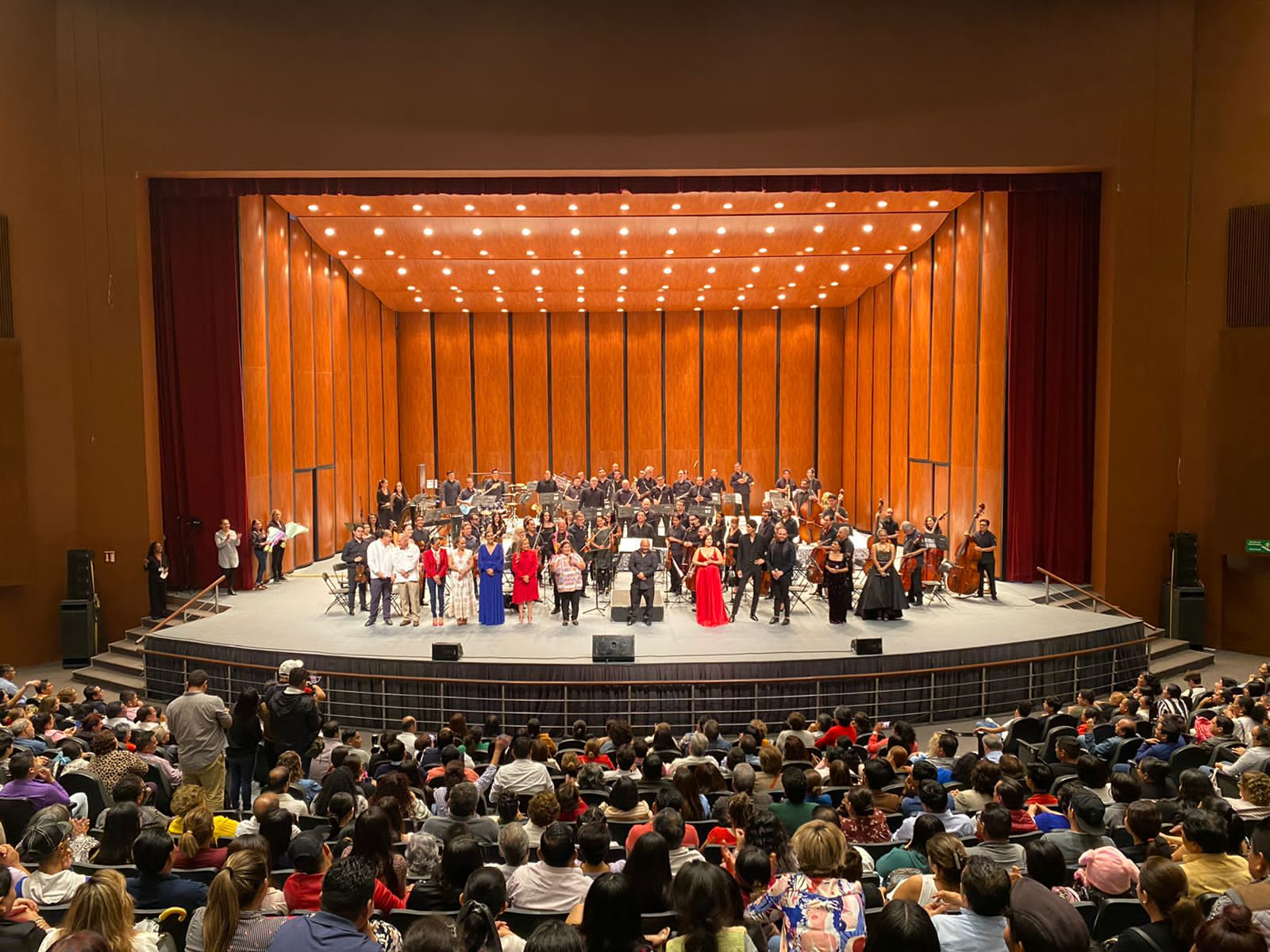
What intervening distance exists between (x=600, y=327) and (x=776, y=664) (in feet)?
57.6

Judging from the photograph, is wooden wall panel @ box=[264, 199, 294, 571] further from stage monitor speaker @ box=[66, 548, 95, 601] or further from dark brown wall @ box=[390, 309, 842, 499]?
dark brown wall @ box=[390, 309, 842, 499]

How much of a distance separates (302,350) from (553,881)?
53.4ft

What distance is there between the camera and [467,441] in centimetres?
2695

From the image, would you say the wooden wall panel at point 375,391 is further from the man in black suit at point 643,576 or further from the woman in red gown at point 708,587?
the woman in red gown at point 708,587

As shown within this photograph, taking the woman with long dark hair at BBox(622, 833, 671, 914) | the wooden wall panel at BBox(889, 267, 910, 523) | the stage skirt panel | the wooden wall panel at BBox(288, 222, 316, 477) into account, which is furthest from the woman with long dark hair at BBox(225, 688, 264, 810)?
the wooden wall panel at BBox(889, 267, 910, 523)

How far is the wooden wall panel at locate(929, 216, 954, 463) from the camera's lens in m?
18.4

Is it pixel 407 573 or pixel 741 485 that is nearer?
pixel 407 573

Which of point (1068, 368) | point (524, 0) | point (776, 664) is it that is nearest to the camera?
point (776, 664)

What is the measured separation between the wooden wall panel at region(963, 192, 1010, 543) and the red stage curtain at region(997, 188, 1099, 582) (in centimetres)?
35

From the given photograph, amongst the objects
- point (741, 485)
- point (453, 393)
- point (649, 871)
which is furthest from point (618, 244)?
point (649, 871)

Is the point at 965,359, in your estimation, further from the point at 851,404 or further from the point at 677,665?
the point at 677,665

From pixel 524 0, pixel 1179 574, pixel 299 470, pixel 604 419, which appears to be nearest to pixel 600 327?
pixel 604 419

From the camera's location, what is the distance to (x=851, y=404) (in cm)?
2600

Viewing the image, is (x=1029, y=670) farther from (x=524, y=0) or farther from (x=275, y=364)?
(x=275, y=364)
